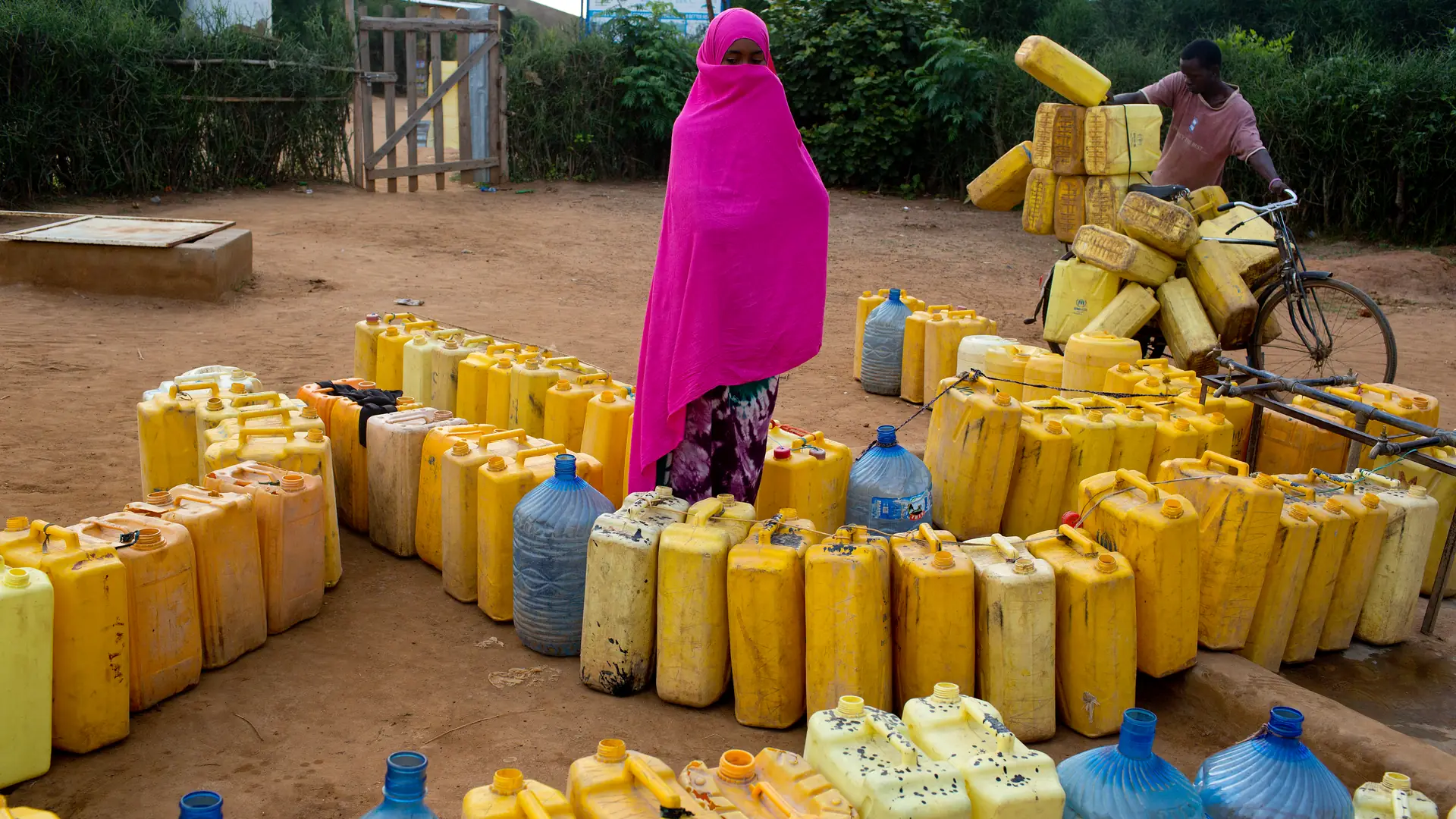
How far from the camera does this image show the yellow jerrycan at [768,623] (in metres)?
3.49

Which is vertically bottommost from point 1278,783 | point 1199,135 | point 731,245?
point 1278,783

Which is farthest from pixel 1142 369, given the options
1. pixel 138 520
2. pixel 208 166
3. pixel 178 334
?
pixel 208 166

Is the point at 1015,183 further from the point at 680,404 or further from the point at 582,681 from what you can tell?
the point at 582,681

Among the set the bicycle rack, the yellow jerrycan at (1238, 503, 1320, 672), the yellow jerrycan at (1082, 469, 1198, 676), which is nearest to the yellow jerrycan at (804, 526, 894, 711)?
the yellow jerrycan at (1082, 469, 1198, 676)

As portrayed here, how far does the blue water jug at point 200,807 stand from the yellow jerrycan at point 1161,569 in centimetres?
266

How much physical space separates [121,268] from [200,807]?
309 inches

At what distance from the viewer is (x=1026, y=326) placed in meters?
9.59

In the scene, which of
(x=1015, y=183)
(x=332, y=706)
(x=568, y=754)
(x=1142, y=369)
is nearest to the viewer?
(x=568, y=754)

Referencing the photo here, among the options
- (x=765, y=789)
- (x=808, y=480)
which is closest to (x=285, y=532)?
(x=808, y=480)

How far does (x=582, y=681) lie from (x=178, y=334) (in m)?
5.46

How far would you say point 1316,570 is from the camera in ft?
13.3

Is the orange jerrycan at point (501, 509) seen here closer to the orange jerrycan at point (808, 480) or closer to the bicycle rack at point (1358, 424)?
the orange jerrycan at point (808, 480)

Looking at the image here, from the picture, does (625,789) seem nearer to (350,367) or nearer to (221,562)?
(221,562)

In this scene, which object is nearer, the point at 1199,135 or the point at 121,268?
the point at 1199,135
